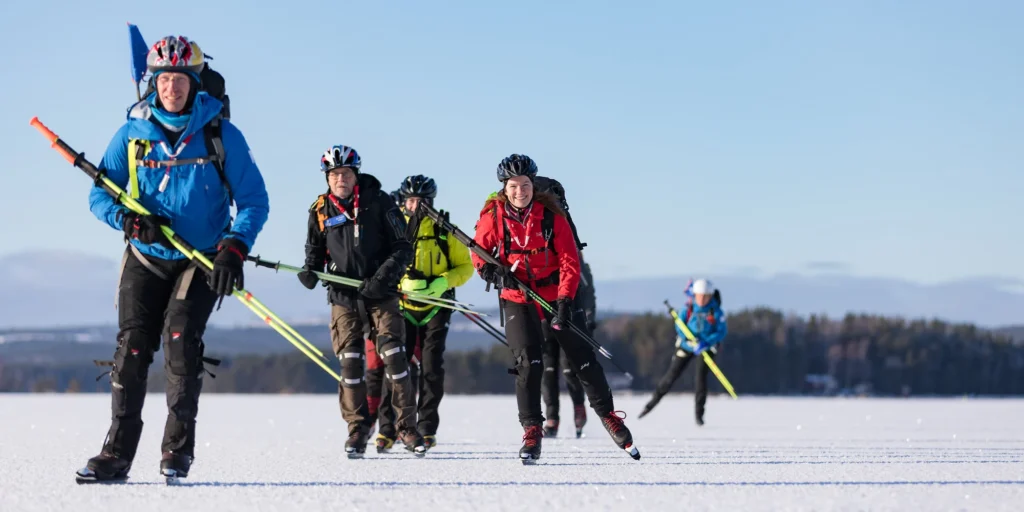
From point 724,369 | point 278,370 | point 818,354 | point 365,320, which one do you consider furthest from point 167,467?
point 818,354

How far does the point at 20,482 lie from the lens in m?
7.74

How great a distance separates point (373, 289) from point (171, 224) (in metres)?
2.59

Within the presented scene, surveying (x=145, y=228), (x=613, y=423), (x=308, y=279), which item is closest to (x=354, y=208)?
(x=308, y=279)

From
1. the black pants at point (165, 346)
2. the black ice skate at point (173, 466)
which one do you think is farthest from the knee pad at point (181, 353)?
the black ice skate at point (173, 466)

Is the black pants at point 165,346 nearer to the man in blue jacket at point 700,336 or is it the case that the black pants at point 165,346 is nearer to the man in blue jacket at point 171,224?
the man in blue jacket at point 171,224

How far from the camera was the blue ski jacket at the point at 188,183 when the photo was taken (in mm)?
7352

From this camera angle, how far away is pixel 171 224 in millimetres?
7387

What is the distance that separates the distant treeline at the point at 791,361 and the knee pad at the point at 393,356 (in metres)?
88.6

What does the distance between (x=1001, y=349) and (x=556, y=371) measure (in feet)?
406

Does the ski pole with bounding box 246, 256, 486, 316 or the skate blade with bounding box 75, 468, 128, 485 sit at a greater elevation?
the ski pole with bounding box 246, 256, 486, 316

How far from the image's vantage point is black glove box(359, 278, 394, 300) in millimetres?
9789

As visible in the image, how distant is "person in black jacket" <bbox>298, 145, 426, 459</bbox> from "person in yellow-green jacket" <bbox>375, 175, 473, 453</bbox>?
1.17 meters

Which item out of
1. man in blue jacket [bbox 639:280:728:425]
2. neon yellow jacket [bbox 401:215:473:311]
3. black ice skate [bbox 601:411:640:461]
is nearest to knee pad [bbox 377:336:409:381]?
neon yellow jacket [bbox 401:215:473:311]

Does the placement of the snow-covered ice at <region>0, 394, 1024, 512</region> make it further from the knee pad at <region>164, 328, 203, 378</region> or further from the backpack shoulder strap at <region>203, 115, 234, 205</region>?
the backpack shoulder strap at <region>203, 115, 234, 205</region>
